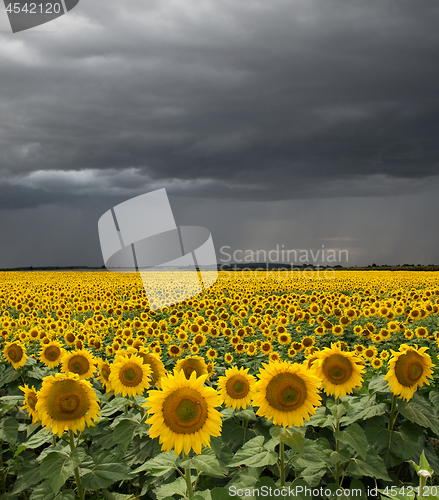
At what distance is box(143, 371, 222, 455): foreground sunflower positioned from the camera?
328 cm

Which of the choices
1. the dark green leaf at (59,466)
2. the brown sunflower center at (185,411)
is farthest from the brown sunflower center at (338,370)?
the dark green leaf at (59,466)

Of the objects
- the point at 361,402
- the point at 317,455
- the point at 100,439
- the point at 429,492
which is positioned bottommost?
the point at 100,439

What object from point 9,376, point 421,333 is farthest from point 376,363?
point 9,376

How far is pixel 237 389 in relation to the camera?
457cm

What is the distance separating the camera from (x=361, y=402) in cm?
452

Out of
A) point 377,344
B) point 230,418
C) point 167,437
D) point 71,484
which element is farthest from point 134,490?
point 377,344

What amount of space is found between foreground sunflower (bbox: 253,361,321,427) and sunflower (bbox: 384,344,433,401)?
1.09m

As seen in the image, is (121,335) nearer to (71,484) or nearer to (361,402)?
(71,484)

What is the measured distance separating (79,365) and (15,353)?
6.08ft

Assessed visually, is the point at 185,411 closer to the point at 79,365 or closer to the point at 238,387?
the point at 238,387

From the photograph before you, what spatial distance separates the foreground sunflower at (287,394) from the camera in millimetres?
3510

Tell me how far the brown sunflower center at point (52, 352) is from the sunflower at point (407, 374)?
5734 mm

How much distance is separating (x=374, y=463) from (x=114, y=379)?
3031 mm

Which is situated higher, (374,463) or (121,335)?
(374,463)
